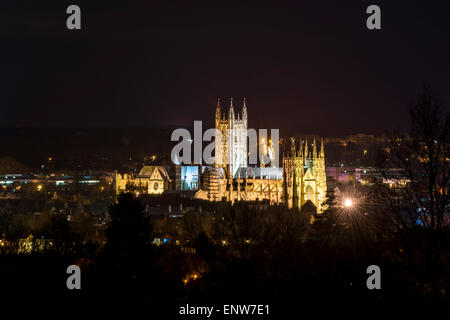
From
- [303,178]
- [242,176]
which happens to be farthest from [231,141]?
[303,178]

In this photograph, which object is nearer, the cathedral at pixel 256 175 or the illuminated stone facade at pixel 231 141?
the cathedral at pixel 256 175

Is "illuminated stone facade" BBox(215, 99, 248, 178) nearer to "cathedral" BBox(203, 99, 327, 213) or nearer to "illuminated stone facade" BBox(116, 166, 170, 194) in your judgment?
"cathedral" BBox(203, 99, 327, 213)

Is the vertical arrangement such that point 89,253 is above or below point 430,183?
below

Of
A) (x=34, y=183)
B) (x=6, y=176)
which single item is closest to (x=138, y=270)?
(x=34, y=183)

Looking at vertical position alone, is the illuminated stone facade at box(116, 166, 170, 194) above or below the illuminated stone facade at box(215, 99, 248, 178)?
below

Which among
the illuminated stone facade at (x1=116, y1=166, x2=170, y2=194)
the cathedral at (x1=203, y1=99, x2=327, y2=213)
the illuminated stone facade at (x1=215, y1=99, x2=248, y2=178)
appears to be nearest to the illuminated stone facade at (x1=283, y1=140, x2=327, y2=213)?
the cathedral at (x1=203, y1=99, x2=327, y2=213)

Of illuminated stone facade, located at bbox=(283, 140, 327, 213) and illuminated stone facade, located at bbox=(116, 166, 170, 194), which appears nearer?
illuminated stone facade, located at bbox=(283, 140, 327, 213)

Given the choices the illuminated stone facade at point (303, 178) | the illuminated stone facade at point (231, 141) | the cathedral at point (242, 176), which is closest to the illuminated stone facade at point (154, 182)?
the cathedral at point (242, 176)

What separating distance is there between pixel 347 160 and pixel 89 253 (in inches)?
5371

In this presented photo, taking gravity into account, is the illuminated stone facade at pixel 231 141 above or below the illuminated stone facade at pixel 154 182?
above

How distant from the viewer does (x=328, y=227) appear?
134 feet

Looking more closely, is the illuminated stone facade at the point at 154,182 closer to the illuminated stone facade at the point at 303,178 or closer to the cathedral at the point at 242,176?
the cathedral at the point at 242,176

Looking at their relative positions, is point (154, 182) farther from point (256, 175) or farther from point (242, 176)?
point (256, 175)
